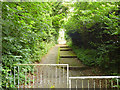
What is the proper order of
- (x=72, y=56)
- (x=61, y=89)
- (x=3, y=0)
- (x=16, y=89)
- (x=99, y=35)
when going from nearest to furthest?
(x=3, y=0), (x=16, y=89), (x=61, y=89), (x=99, y=35), (x=72, y=56)

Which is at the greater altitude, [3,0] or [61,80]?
[3,0]

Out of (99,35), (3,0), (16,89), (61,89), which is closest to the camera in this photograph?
(3,0)

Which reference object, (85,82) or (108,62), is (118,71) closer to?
(108,62)

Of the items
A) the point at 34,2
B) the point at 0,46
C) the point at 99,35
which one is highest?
the point at 34,2

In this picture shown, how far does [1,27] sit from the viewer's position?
1.64 m

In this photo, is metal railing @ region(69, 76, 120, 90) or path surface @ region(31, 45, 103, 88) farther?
path surface @ region(31, 45, 103, 88)

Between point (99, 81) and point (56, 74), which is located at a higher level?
point (56, 74)

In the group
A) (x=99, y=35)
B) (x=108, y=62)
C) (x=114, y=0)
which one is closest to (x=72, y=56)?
(x=99, y=35)

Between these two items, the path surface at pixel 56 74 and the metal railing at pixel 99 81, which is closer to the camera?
the metal railing at pixel 99 81

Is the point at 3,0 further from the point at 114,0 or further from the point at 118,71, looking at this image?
the point at 118,71

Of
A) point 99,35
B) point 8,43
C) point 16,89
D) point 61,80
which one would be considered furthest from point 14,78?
point 99,35

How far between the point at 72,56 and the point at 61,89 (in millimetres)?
2131

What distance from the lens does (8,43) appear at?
6.01 ft

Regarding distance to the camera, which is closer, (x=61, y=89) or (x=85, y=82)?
(x=61, y=89)
